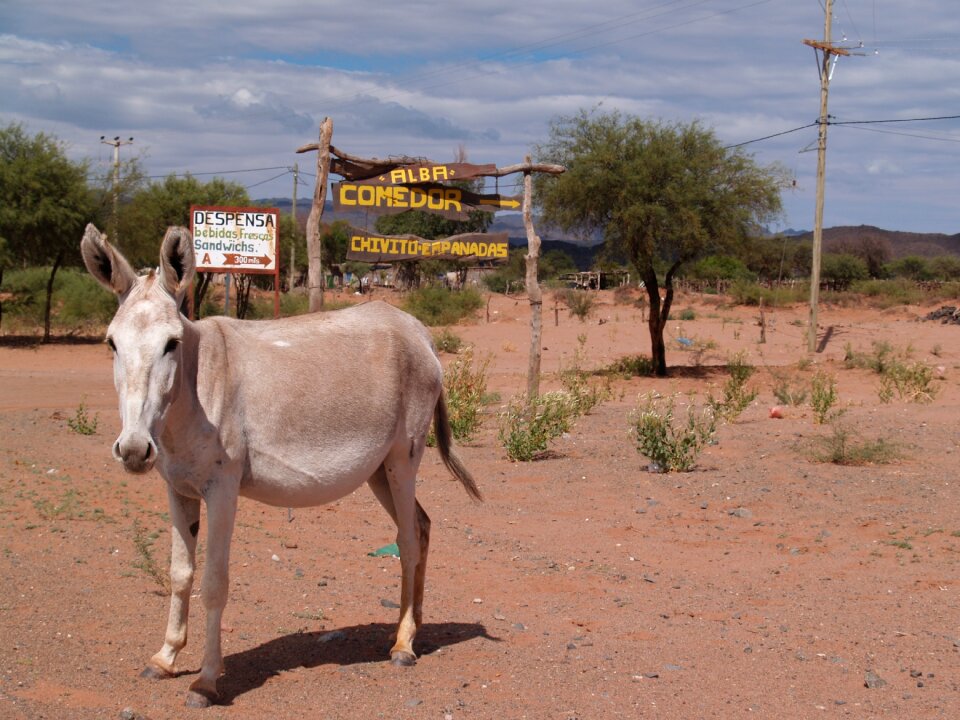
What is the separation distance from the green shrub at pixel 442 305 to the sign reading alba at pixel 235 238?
28729 mm

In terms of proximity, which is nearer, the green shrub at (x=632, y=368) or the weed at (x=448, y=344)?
the green shrub at (x=632, y=368)

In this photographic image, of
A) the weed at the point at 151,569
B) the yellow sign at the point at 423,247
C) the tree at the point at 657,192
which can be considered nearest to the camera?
the weed at the point at 151,569

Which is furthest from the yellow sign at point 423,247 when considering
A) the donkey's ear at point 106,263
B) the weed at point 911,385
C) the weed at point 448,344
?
the weed at point 448,344

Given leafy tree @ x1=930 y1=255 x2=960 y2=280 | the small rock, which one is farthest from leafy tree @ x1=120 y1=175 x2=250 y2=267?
leafy tree @ x1=930 y1=255 x2=960 y2=280

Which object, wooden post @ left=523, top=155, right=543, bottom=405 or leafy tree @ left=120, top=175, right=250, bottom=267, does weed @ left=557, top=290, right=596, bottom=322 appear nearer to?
leafy tree @ left=120, top=175, right=250, bottom=267

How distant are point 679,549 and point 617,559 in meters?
0.68

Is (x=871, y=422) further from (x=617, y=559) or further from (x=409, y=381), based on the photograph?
(x=409, y=381)

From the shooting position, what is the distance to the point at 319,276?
1158 centimetres

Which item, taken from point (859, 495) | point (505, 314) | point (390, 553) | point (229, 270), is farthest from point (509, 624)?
point (505, 314)

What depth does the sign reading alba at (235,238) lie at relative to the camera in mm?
10812

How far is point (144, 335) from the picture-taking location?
14.4ft

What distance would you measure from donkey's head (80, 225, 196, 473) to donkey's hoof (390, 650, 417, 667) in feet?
6.70

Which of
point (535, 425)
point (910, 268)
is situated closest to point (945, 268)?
point (910, 268)

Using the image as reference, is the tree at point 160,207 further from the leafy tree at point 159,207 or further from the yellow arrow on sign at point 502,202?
the yellow arrow on sign at point 502,202
